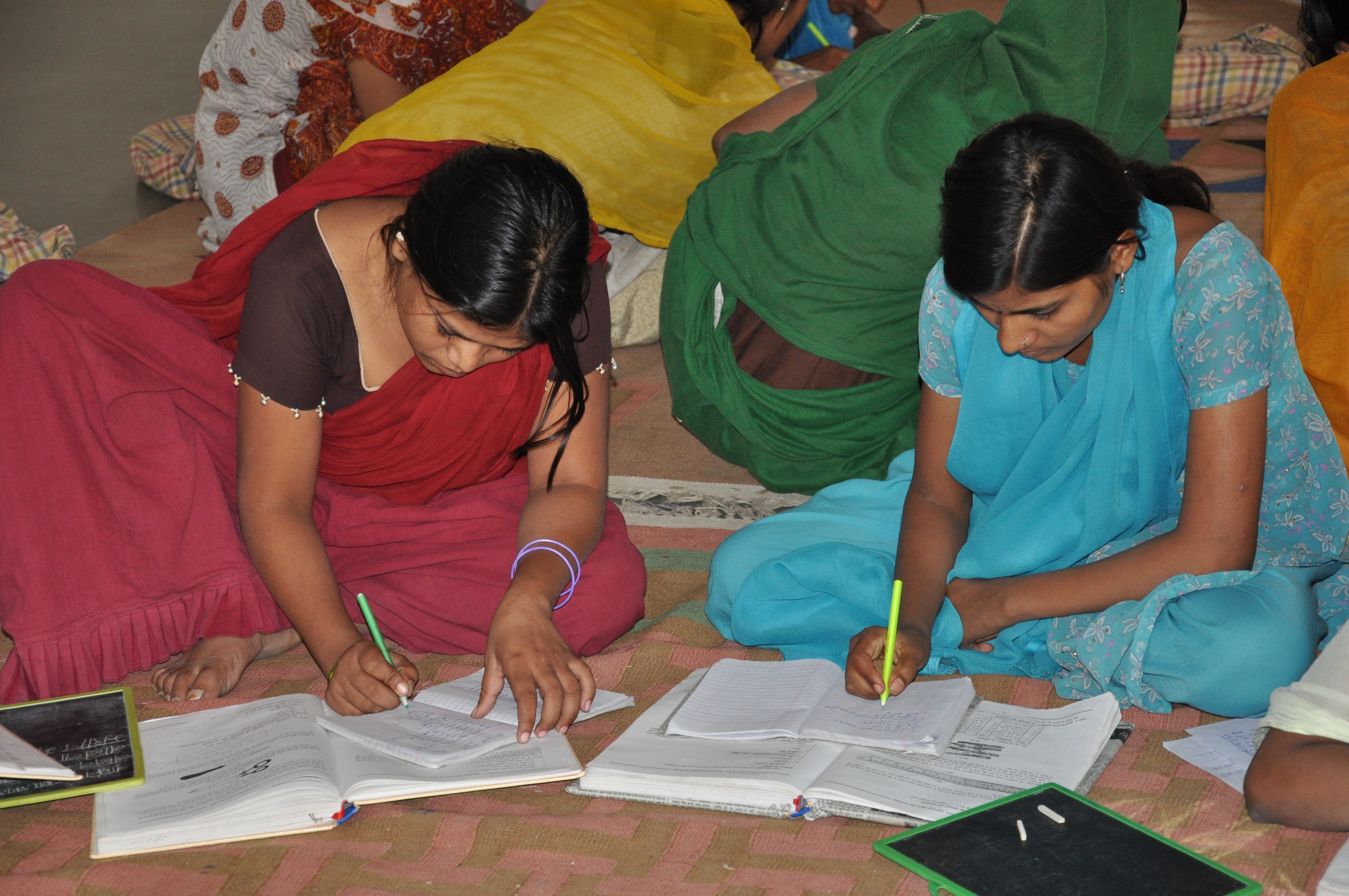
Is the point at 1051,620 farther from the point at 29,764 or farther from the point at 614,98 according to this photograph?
the point at 614,98

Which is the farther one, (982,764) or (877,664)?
(877,664)

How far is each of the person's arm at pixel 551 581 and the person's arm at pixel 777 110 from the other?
1.04 metres

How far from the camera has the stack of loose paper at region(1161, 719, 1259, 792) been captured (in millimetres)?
1524

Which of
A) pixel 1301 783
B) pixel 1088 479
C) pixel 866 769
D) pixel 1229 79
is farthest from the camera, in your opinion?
pixel 1229 79

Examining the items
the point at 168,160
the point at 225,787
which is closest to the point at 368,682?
the point at 225,787

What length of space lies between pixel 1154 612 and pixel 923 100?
1.14 meters

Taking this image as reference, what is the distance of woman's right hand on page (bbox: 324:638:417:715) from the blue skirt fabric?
20.9 inches

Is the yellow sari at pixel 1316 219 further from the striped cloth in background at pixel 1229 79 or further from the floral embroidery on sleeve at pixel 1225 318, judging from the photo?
the striped cloth in background at pixel 1229 79

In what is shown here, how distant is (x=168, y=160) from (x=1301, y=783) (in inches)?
170

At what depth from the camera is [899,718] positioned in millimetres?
1560

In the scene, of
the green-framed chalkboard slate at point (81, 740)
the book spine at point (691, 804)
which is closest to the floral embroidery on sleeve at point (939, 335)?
the book spine at point (691, 804)

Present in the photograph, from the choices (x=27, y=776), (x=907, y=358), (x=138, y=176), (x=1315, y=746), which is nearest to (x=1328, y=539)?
(x=1315, y=746)

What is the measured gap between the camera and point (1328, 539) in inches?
71.8

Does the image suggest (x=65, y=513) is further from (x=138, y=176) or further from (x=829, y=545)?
(x=138, y=176)
